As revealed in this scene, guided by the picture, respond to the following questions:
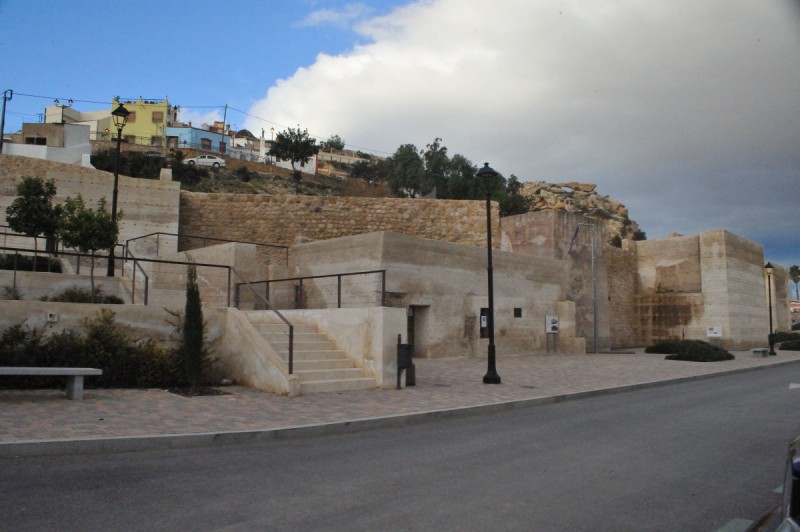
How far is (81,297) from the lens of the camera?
14.8m

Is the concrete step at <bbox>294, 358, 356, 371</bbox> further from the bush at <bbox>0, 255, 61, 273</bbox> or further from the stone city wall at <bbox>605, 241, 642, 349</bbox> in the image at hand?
the stone city wall at <bbox>605, 241, 642, 349</bbox>

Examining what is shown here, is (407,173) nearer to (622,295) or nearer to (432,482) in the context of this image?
(622,295)

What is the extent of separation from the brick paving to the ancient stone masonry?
15.0 m

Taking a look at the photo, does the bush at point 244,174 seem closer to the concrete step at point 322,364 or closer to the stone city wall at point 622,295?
the stone city wall at point 622,295

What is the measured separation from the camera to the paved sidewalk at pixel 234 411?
7.46 meters

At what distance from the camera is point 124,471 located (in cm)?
629

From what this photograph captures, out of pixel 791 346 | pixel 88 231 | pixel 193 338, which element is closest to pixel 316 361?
pixel 193 338

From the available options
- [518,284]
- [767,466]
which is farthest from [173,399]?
[518,284]

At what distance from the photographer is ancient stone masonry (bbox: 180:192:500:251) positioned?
2959 centimetres

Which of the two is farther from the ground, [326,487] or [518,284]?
[518,284]

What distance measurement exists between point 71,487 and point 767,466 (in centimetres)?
722

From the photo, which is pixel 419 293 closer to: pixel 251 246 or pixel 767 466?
pixel 251 246

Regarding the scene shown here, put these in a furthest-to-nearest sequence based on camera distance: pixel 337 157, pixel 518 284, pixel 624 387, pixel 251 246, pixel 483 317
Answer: pixel 337 157
pixel 518 284
pixel 483 317
pixel 251 246
pixel 624 387

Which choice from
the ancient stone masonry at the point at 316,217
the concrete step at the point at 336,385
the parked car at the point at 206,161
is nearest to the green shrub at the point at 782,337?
the ancient stone masonry at the point at 316,217
